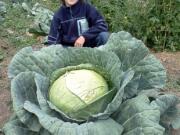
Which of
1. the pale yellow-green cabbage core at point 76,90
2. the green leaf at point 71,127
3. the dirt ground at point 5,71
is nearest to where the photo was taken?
the green leaf at point 71,127

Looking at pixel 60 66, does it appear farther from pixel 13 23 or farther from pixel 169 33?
pixel 13 23

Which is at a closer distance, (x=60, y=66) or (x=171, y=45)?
(x=60, y=66)

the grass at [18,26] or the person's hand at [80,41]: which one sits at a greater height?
the person's hand at [80,41]

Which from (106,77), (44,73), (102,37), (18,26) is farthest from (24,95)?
(18,26)

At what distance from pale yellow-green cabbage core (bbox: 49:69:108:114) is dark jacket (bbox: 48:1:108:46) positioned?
1457 millimetres

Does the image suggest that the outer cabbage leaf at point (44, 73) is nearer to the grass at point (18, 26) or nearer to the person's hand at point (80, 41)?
the person's hand at point (80, 41)

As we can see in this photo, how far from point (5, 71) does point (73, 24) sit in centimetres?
99

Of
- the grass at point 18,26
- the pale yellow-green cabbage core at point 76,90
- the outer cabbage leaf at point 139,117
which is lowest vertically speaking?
the grass at point 18,26

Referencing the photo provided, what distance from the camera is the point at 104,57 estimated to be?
3.21m

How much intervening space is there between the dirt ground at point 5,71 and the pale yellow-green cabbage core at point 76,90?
0.89 meters

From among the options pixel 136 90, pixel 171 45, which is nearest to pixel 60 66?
pixel 136 90

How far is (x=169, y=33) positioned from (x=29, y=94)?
2548 mm

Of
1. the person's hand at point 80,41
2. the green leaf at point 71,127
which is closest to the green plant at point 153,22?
the person's hand at point 80,41

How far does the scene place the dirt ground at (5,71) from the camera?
3994 mm
